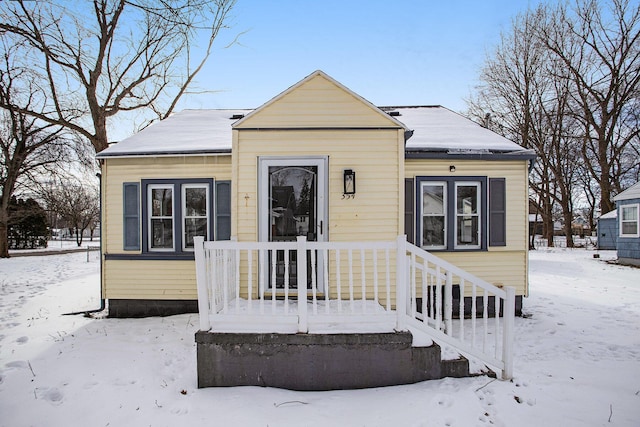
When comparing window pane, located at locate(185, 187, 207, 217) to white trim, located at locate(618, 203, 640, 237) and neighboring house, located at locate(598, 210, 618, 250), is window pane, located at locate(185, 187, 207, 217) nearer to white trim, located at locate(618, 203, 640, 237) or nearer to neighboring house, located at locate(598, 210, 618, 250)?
white trim, located at locate(618, 203, 640, 237)

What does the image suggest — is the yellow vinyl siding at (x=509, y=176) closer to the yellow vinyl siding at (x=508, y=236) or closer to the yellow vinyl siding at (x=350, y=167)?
the yellow vinyl siding at (x=508, y=236)

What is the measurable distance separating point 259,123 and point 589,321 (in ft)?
22.2

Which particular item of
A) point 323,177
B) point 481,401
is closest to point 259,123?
point 323,177

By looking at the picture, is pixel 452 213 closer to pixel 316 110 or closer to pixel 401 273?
pixel 316 110

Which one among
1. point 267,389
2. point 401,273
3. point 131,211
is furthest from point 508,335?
point 131,211

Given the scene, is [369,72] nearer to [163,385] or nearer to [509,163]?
[509,163]

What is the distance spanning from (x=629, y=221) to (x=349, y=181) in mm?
14467

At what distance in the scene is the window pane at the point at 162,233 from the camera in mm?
6703

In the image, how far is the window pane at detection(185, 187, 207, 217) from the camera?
21.9ft

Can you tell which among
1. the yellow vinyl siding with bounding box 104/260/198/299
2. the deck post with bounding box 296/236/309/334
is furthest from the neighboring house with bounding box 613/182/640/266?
the yellow vinyl siding with bounding box 104/260/198/299

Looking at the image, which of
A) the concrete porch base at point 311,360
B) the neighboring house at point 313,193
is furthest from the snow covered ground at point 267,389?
the neighboring house at point 313,193

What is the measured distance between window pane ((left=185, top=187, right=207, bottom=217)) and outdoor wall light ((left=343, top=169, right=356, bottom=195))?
10.1ft

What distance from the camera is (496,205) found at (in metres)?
6.39

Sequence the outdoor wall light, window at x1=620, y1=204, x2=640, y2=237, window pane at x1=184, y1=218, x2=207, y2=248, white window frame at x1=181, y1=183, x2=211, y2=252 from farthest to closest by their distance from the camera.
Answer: window at x1=620, y1=204, x2=640, y2=237 → window pane at x1=184, y1=218, x2=207, y2=248 → white window frame at x1=181, y1=183, x2=211, y2=252 → the outdoor wall light
